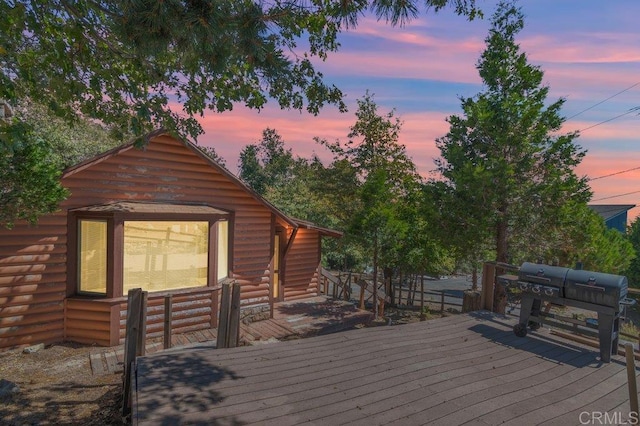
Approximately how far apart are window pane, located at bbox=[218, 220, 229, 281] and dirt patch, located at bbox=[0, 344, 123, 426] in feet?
12.9

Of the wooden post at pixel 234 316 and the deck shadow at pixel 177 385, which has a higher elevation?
the wooden post at pixel 234 316

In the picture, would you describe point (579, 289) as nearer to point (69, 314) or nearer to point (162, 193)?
point (162, 193)

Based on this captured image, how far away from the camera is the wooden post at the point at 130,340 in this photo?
5246 millimetres

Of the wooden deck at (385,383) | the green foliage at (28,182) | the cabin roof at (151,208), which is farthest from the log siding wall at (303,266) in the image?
the green foliage at (28,182)

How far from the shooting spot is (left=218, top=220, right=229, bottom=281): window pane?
10898 mm

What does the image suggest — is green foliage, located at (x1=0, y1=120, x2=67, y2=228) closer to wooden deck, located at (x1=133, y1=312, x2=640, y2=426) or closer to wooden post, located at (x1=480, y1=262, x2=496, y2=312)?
wooden deck, located at (x1=133, y1=312, x2=640, y2=426)

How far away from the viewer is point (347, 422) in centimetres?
389

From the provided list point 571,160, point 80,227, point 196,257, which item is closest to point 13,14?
point 80,227

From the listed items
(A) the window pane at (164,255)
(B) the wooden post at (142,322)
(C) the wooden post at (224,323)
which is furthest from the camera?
(A) the window pane at (164,255)

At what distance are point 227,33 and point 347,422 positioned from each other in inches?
206

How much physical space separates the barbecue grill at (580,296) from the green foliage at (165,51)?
476 cm

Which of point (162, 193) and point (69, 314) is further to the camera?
point (162, 193)

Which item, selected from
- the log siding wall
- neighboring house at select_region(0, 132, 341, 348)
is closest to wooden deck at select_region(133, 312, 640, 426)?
neighboring house at select_region(0, 132, 341, 348)

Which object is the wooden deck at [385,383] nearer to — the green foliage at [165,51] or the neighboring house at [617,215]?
the green foliage at [165,51]
